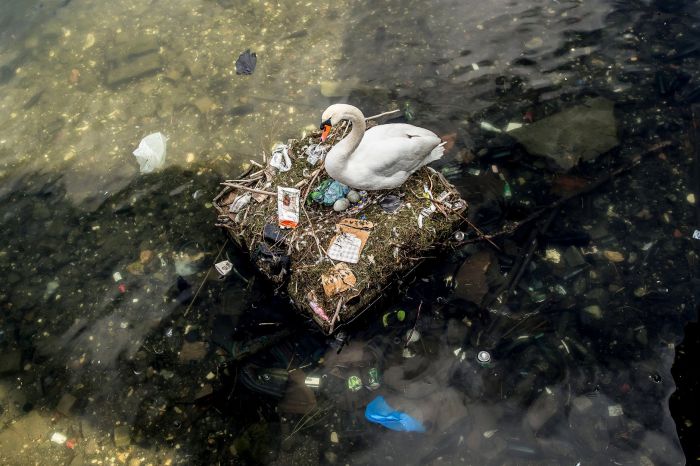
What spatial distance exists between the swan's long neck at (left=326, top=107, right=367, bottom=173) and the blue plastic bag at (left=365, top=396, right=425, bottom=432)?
2.61 m

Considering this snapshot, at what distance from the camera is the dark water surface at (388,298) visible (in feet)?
16.5

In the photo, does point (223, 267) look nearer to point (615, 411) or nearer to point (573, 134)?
point (615, 411)

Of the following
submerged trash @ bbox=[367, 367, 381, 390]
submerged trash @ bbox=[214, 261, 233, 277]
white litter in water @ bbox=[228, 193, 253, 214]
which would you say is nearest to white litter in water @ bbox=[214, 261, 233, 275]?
submerged trash @ bbox=[214, 261, 233, 277]

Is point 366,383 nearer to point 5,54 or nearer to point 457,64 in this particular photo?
point 457,64

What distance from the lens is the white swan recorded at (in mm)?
4789

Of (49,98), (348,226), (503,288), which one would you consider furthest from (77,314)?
(503,288)

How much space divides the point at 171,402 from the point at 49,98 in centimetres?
587

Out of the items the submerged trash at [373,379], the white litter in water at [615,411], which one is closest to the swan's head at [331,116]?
the submerged trash at [373,379]

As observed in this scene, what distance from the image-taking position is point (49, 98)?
26.1ft

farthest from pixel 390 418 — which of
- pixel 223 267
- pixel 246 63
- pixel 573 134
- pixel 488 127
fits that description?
pixel 246 63

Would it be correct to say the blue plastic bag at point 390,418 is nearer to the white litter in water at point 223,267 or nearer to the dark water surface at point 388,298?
the dark water surface at point 388,298

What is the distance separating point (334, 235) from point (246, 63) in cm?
421

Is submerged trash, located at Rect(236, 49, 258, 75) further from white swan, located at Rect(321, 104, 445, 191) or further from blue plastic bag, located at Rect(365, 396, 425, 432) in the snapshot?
blue plastic bag, located at Rect(365, 396, 425, 432)

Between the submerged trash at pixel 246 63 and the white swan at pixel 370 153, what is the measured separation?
356 centimetres
